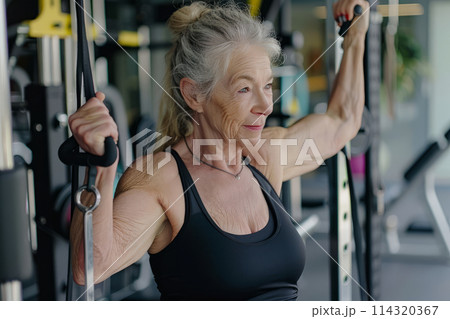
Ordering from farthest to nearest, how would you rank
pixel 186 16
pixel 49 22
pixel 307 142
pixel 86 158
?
pixel 49 22 → pixel 307 142 → pixel 186 16 → pixel 86 158

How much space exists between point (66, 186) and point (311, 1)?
10.6 feet

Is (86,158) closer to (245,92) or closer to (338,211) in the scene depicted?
(245,92)

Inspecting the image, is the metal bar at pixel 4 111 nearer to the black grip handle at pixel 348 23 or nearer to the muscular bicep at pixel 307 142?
the muscular bicep at pixel 307 142

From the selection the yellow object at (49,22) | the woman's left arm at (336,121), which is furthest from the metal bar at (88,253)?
the yellow object at (49,22)

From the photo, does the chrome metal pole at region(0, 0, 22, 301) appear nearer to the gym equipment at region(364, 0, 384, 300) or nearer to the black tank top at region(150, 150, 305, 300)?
the black tank top at region(150, 150, 305, 300)

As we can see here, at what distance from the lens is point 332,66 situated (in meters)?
1.05

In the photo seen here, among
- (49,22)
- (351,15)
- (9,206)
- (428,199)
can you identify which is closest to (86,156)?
(9,206)

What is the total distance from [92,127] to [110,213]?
124mm

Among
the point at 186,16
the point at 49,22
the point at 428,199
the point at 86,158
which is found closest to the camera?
the point at 86,158

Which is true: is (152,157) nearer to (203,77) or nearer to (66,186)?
(203,77)

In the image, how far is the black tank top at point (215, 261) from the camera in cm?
80

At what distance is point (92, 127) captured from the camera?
66 centimetres

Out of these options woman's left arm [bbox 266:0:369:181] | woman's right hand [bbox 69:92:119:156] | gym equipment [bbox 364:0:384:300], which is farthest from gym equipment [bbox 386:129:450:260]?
woman's right hand [bbox 69:92:119:156]

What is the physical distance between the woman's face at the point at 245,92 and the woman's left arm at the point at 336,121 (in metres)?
0.12
